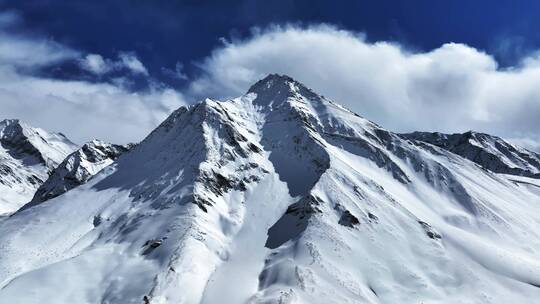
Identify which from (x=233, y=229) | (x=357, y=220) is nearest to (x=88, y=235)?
(x=233, y=229)

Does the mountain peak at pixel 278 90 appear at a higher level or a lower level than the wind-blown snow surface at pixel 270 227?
higher

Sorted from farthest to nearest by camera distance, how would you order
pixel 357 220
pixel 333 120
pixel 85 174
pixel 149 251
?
pixel 85 174, pixel 333 120, pixel 357 220, pixel 149 251

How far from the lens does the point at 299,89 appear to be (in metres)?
194

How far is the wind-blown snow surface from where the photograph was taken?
81.6 m

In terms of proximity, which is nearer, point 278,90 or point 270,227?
point 270,227

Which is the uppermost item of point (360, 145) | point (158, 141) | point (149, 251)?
point (360, 145)

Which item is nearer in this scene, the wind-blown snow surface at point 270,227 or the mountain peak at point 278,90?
the wind-blown snow surface at point 270,227

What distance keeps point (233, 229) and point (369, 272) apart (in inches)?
946

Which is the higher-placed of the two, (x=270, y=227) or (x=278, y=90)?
(x=278, y=90)

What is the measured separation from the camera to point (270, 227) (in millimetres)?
102875

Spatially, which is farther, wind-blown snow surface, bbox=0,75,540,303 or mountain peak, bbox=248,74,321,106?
mountain peak, bbox=248,74,321,106

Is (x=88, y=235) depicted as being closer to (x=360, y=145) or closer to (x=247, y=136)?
(x=247, y=136)

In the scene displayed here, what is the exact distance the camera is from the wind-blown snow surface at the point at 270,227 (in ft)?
268

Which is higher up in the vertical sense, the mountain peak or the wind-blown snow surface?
the mountain peak
